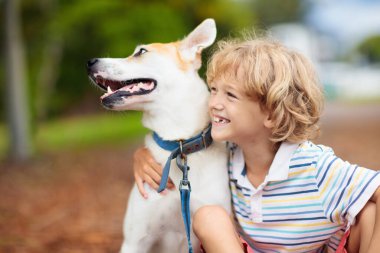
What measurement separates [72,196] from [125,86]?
3384 mm

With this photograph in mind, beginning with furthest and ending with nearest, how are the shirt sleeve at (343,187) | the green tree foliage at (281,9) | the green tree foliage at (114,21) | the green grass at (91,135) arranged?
the green tree foliage at (281,9)
the green grass at (91,135)
the green tree foliage at (114,21)
the shirt sleeve at (343,187)

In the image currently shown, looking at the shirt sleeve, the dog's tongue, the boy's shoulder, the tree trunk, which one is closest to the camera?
the shirt sleeve

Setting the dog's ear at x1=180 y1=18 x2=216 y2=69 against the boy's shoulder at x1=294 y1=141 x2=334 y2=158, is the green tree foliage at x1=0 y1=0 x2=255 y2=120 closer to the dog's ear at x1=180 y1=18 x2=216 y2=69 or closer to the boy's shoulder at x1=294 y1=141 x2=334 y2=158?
the dog's ear at x1=180 y1=18 x2=216 y2=69

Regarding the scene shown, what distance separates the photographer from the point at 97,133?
1140 cm

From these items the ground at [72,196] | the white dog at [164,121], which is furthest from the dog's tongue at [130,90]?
the ground at [72,196]

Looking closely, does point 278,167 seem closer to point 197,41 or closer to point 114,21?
point 197,41

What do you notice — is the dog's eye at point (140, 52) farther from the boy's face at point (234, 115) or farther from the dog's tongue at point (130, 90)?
the boy's face at point (234, 115)

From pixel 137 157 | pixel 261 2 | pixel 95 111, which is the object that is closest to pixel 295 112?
pixel 137 157

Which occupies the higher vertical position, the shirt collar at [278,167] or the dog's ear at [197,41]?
the dog's ear at [197,41]

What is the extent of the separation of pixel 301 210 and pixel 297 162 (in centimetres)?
20

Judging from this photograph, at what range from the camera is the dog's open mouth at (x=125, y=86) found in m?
2.34

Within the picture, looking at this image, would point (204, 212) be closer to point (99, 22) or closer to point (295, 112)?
point (295, 112)

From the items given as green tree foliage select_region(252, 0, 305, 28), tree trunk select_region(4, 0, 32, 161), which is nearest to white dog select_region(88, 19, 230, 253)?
tree trunk select_region(4, 0, 32, 161)

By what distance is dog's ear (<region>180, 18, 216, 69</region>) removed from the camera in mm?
2527
